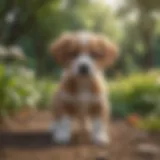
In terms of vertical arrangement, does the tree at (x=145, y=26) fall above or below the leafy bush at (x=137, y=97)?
above

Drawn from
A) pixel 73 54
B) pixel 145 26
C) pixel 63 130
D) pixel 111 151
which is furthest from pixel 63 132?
pixel 145 26

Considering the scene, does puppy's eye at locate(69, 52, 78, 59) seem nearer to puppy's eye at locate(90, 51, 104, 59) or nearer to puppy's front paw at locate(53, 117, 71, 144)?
puppy's eye at locate(90, 51, 104, 59)

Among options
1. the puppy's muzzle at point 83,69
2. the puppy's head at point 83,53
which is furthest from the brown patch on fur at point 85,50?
the puppy's muzzle at point 83,69

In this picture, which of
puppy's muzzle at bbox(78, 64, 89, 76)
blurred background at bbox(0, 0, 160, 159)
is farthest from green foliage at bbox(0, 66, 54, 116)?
puppy's muzzle at bbox(78, 64, 89, 76)

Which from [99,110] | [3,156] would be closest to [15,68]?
[99,110]

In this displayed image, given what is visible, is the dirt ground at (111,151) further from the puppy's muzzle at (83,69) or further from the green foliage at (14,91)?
the green foliage at (14,91)

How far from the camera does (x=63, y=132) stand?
3.81m

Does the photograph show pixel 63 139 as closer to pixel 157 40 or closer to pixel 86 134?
pixel 86 134

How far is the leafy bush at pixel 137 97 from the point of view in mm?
5613

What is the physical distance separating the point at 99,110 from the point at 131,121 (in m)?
1.21

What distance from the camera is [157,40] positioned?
27.3ft

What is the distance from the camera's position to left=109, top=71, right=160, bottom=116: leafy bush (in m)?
5.61

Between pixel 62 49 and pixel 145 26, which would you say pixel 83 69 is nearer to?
pixel 62 49

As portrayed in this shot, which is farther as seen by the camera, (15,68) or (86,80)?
(15,68)
